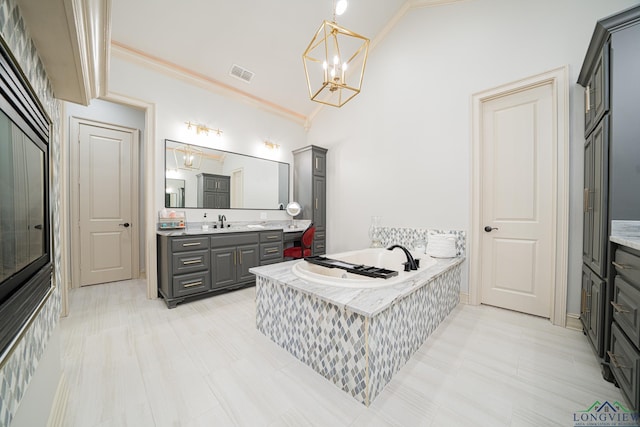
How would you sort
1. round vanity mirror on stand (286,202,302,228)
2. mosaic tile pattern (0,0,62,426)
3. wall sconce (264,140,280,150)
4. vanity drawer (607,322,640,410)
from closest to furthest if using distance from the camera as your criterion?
mosaic tile pattern (0,0,62,426)
vanity drawer (607,322,640,410)
wall sconce (264,140,280,150)
round vanity mirror on stand (286,202,302,228)

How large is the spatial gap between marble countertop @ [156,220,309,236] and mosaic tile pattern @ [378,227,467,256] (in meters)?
1.39

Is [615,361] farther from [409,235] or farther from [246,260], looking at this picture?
[246,260]

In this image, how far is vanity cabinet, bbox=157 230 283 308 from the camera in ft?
8.81

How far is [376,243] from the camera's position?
3.40 m

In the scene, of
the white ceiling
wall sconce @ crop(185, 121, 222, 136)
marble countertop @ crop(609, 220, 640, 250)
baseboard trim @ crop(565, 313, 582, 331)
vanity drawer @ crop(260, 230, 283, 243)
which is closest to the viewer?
marble countertop @ crop(609, 220, 640, 250)

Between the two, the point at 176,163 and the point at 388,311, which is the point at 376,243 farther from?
the point at 176,163

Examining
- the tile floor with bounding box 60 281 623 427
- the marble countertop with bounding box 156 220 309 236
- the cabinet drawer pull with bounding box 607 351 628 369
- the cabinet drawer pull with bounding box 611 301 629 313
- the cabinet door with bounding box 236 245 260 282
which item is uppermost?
the marble countertop with bounding box 156 220 309 236

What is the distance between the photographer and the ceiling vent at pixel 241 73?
3471 millimetres

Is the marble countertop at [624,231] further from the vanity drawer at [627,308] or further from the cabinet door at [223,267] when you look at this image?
the cabinet door at [223,267]

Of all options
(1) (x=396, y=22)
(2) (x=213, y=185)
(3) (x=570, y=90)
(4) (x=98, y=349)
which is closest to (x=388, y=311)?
(4) (x=98, y=349)

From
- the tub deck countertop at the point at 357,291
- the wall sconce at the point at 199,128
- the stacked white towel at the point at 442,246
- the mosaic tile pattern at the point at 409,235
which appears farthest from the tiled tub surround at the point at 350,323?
the wall sconce at the point at 199,128

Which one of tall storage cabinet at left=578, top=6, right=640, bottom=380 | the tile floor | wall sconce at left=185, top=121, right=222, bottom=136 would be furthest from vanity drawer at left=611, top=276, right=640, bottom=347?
wall sconce at left=185, top=121, right=222, bottom=136

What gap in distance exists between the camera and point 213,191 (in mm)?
3578

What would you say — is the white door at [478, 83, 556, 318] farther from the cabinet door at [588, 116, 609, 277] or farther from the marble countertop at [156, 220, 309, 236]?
→ the marble countertop at [156, 220, 309, 236]
